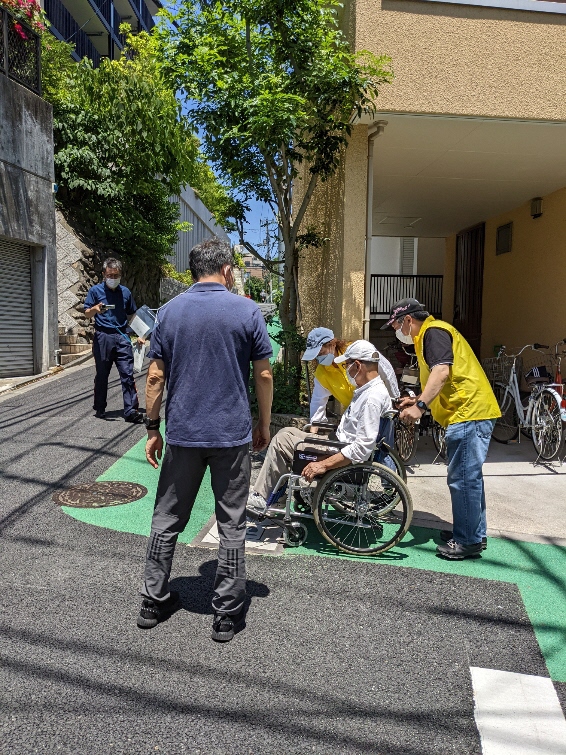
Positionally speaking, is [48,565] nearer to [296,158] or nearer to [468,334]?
[296,158]

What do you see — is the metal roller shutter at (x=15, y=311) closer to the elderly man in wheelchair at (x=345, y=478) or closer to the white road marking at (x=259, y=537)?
the white road marking at (x=259, y=537)

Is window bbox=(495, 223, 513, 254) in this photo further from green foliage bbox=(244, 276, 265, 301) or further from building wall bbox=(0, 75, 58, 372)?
green foliage bbox=(244, 276, 265, 301)

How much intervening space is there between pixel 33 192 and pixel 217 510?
9616 millimetres

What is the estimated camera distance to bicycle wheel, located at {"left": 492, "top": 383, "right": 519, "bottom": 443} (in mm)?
7266

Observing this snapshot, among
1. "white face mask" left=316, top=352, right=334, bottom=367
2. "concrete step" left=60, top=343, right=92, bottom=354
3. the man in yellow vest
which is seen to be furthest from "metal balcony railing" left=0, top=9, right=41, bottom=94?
the man in yellow vest

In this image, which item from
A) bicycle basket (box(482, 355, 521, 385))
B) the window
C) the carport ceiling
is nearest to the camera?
the carport ceiling

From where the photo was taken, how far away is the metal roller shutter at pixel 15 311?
33.5 feet

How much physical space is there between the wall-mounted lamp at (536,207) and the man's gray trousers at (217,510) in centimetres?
793

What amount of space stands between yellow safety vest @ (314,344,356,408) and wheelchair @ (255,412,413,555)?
0.65 meters

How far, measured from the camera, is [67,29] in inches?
902

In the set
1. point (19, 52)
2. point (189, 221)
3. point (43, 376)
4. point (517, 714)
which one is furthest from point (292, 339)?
point (189, 221)

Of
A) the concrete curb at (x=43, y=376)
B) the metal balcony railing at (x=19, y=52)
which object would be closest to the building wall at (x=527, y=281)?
the concrete curb at (x=43, y=376)

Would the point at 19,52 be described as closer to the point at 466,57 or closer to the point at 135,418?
the point at 135,418

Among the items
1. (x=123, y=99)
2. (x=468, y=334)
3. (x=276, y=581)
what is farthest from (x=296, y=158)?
(x=123, y=99)
